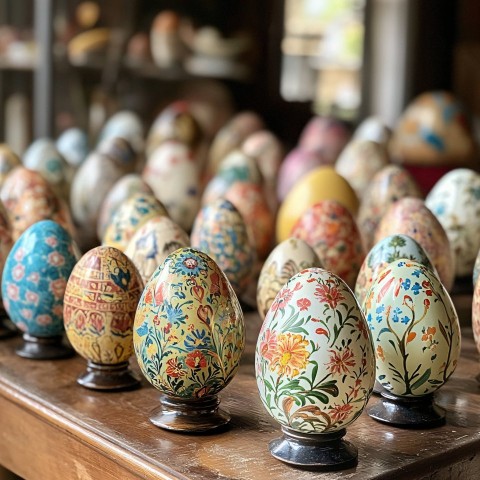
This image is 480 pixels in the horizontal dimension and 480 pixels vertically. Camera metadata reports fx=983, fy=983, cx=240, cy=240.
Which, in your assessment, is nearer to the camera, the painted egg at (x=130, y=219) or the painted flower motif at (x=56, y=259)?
the painted flower motif at (x=56, y=259)

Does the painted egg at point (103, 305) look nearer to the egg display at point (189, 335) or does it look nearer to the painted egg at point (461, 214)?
the egg display at point (189, 335)

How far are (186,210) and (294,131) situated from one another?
1850mm

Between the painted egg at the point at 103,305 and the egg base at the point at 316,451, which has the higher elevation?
the painted egg at the point at 103,305

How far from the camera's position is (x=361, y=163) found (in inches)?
72.7

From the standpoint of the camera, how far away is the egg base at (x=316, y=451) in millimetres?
833

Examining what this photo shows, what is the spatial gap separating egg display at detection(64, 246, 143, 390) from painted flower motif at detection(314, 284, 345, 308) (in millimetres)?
245

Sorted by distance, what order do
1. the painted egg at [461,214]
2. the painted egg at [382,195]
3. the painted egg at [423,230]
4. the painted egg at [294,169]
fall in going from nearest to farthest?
1. the painted egg at [423,230]
2. the painted egg at [461,214]
3. the painted egg at [382,195]
4. the painted egg at [294,169]

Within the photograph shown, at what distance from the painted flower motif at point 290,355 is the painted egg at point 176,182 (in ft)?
3.04

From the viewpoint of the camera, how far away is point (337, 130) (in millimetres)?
2352

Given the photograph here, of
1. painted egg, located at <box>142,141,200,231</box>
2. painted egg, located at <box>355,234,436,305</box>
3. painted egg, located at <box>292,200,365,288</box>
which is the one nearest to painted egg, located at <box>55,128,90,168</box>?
painted egg, located at <box>142,141,200,231</box>

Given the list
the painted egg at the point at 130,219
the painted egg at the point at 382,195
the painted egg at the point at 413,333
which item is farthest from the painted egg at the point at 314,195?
the painted egg at the point at 413,333

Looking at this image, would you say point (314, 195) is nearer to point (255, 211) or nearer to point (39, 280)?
point (255, 211)

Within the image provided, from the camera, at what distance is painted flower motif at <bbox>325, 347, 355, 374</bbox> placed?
826 millimetres

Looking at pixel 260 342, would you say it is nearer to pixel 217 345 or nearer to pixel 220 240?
pixel 217 345
